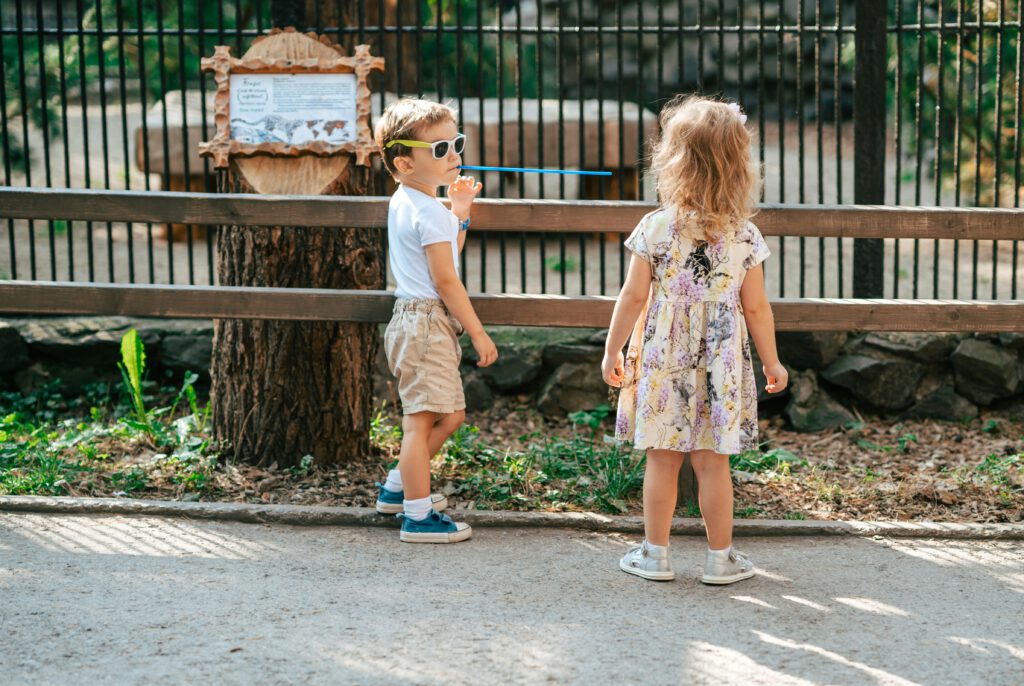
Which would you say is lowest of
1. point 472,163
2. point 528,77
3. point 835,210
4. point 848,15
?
point 835,210

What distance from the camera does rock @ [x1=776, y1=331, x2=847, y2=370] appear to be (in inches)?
235

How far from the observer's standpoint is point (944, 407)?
597 centimetres

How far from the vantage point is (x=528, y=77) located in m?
14.4

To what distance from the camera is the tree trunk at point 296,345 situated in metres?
4.45

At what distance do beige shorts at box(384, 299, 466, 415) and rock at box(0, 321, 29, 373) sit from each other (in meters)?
2.96

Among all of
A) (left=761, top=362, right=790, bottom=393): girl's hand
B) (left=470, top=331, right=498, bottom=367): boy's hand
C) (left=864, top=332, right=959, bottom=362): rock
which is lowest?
(left=864, top=332, right=959, bottom=362): rock

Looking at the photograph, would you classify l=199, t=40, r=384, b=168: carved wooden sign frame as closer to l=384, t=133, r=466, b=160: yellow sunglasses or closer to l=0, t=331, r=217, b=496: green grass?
l=384, t=133, r=466, b=160: yellow sunglasses

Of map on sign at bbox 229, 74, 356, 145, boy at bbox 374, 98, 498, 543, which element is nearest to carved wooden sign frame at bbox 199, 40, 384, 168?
map on sign at bbox 229, 74, 356, 145

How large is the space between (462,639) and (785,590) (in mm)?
1050

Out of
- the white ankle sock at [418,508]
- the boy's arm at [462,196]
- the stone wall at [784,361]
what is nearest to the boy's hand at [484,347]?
the boy's arm at [462,196]

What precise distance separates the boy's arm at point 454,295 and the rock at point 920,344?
290 cm

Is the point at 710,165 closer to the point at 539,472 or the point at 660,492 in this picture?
the point at 660,492

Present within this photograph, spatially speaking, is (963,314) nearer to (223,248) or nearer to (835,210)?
(835,210)

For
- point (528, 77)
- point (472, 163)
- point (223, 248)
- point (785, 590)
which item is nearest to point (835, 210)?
point (785, 590)
